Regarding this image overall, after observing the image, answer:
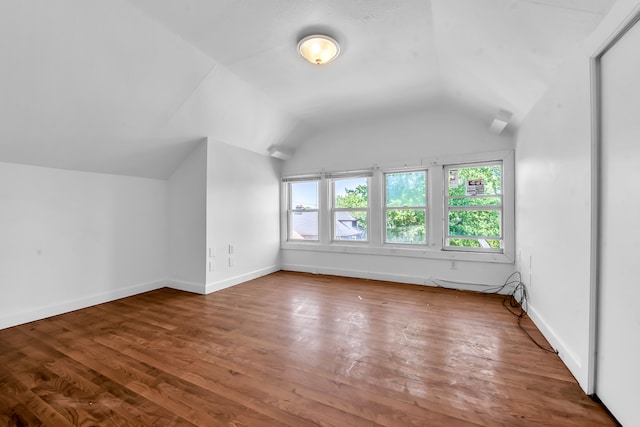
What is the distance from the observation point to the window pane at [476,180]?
3.76 meters

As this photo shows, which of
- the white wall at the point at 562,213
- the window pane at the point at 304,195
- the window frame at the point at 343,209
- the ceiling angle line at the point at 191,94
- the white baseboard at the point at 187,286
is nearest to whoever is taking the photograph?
the white wall at the point at 562,213

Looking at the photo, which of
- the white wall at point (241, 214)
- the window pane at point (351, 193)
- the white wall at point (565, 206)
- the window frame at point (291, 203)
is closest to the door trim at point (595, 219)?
the white wall at point (565, 206)

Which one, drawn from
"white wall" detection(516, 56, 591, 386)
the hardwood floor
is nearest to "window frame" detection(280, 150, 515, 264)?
"white wall" detection(516, 56, 591, 386)

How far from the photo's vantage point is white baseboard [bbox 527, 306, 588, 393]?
5.52ft

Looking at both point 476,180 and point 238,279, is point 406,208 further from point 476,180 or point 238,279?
point 238,279

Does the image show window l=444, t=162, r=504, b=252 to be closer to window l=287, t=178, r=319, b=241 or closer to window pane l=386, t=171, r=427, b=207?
window pane l=386, t=171, r=427, b=207

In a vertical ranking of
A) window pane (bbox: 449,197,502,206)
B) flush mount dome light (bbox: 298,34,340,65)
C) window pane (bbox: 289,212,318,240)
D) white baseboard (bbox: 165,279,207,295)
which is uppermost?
flush mount dome light (bbox: 298,34,340,65)

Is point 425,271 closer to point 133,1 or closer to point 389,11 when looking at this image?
point 389,11

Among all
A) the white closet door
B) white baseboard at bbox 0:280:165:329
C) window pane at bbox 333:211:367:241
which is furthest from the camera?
window pane at bbox 333:211:367:241

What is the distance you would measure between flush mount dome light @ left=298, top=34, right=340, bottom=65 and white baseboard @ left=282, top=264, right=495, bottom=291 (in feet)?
10.8

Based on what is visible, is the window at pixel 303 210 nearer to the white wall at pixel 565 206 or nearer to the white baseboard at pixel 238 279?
the white baseboard at pixel 238 279

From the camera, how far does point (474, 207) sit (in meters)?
3.84

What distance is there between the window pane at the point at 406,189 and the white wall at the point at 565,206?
153 cm

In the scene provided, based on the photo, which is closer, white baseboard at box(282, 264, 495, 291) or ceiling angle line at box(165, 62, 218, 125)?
ceiling angle line at box(165, 62, 218, 125)
